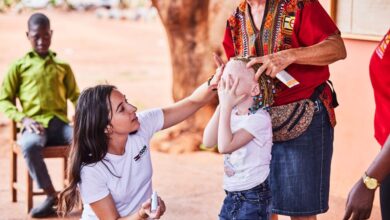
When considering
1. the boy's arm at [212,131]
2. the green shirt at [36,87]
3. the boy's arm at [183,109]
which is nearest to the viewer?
the boy's arm at [212,131]

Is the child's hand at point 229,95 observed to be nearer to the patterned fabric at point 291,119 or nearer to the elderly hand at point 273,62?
the elderly hand at point 273,62

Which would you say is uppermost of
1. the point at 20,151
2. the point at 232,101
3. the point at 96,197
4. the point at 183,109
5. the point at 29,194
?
the point at 232,101

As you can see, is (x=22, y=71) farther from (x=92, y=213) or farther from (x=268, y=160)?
(x=268, y=160)

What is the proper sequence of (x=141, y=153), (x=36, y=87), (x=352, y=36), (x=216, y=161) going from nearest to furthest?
(x=141, y=153) → (x=352, y=36) → (x=36, y=87) → (x=216, y=161)

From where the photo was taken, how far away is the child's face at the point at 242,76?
130 inches

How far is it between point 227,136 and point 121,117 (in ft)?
1.85

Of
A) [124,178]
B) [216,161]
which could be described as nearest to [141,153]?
[124,178]

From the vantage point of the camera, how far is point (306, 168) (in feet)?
12.0

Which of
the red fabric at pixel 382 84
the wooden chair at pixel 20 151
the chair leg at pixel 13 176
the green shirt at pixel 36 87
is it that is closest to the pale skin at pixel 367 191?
the red fabric at pixel 382 84

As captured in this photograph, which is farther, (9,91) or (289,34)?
(9,91)

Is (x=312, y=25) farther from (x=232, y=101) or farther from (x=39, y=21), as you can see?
(x=39, y=21)

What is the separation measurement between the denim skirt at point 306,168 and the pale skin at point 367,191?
73cm

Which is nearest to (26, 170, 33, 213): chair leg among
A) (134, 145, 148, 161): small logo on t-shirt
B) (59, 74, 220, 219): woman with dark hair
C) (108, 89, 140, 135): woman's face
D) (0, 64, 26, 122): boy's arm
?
(0, 64, 26, 122): boy's arm

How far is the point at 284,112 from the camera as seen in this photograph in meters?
3.64
